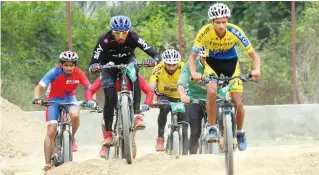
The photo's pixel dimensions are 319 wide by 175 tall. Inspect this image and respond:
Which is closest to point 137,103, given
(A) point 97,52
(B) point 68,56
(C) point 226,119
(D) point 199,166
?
(A) point 97,52

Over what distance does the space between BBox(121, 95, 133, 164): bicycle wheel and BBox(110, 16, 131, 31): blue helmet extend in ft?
3.31

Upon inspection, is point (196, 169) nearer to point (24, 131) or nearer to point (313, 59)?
point (24, 131)

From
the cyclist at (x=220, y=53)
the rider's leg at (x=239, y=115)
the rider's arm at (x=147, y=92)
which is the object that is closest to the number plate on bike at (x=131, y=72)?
the rider's arm at (x=147, y=92)

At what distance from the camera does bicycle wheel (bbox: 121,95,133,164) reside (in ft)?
44.6

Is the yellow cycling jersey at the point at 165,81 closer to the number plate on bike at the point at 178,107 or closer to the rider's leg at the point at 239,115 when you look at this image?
the number plate on bike at the point at 178,107

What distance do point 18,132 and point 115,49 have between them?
7.83 meters

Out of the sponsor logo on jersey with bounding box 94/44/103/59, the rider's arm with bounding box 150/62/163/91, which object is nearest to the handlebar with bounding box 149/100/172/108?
the rider's arm with bounding box 150/62/163/91

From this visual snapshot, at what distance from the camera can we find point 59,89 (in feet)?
50.3

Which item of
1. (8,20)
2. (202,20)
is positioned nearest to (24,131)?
(8,20)

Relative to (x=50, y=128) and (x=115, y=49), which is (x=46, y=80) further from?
(x=115, y=49)

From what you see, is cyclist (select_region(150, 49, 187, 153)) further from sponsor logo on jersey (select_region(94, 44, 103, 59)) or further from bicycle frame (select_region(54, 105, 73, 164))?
sponsor logo on jersey (select_region(94, 44, 103, 59))

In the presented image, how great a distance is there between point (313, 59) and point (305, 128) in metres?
2.17

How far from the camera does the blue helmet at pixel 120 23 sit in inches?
553

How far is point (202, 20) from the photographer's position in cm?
2589
